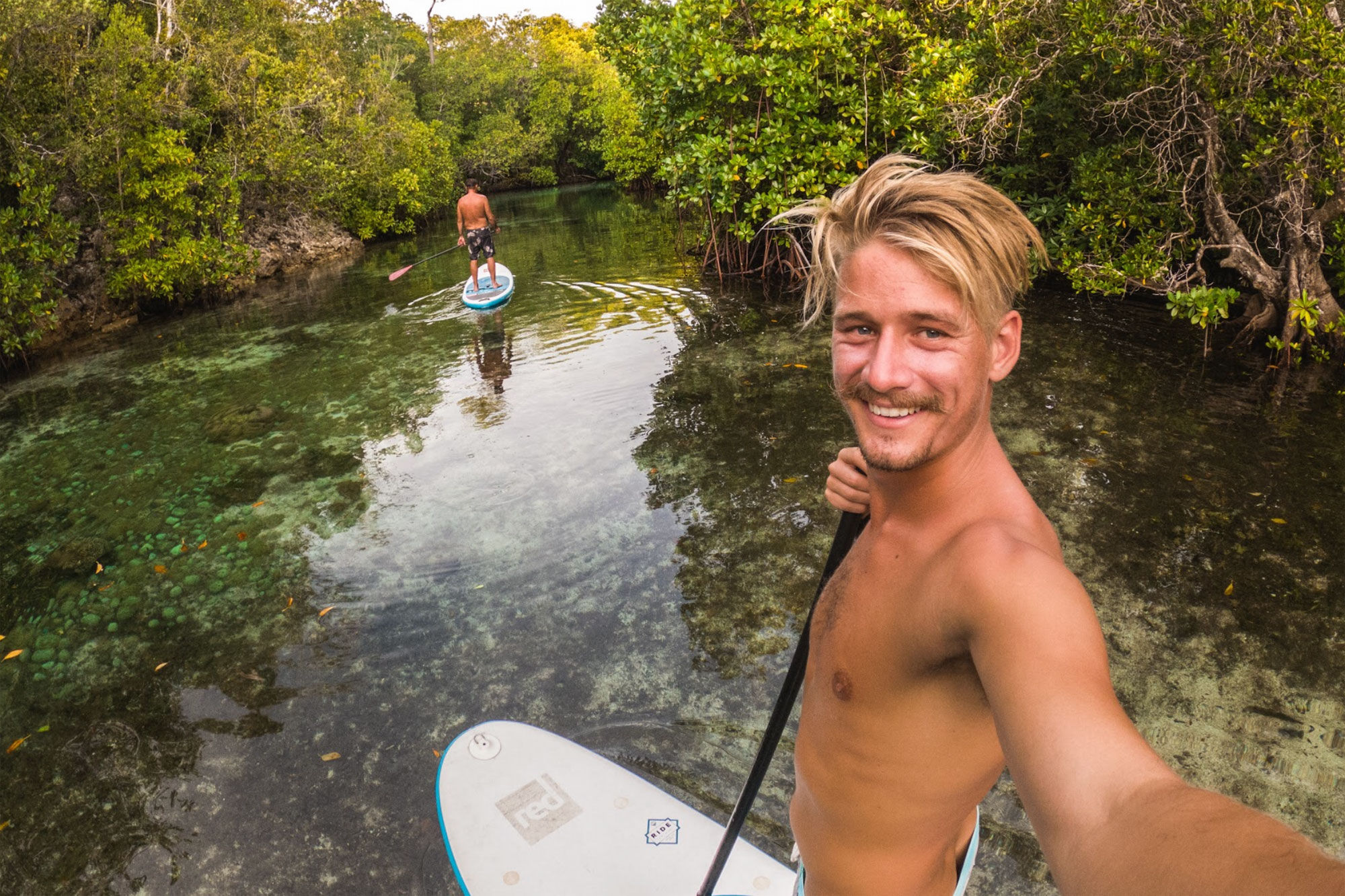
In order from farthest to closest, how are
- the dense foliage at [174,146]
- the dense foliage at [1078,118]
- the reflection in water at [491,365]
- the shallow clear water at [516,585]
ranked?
the dense foliage at [174,146] → the reflection in water at [491,365] → the dense foliage at [1078,118] → the shallow clear water at [516,585]

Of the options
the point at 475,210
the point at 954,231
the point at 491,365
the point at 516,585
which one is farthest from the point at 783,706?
the point at 475,210

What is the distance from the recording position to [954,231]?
1.53 meters

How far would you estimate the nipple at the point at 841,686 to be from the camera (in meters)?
1.69

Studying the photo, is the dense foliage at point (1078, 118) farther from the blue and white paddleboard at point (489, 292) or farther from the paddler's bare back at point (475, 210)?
the blue and white paddleboard at point (489, 292)

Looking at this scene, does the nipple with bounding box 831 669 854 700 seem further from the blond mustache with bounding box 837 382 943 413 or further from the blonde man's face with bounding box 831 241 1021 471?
the blond mustache with bounding box 837 382 943 413

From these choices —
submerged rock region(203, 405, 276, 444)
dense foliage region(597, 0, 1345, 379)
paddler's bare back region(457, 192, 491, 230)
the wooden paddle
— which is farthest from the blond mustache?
the wooden paddle

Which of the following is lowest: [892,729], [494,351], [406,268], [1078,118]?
[494,351]

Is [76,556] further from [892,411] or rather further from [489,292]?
[489,292]

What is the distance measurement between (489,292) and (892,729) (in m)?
13.2

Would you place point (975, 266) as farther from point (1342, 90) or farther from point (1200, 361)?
point (1200, 361)

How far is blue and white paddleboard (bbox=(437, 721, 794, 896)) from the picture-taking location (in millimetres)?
2883

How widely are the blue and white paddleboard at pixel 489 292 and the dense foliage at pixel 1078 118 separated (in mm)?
3312

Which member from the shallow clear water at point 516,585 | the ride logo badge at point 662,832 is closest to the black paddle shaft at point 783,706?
the ride logo badge at point 662,832

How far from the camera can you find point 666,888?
112 inches
